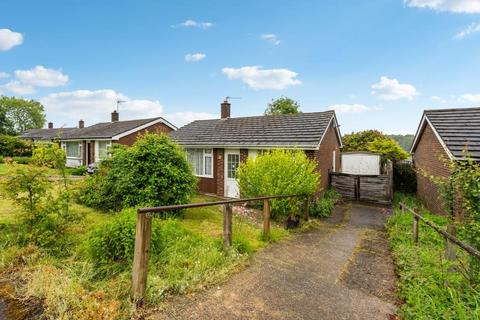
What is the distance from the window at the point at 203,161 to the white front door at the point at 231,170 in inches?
43.6

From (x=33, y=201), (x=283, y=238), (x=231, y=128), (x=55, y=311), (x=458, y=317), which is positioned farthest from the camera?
(x=231, y=128)

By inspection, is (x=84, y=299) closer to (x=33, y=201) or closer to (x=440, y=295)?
(x=33, y=201)

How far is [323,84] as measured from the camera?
59.2 feet

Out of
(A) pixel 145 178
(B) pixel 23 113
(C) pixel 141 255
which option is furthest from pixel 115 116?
(B) pixel 23 113

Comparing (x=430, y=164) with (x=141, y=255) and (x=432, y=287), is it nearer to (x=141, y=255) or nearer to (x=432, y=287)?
(x=432, y=287)

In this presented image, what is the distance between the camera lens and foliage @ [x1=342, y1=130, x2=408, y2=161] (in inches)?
836

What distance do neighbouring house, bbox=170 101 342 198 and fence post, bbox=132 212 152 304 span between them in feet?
30.3


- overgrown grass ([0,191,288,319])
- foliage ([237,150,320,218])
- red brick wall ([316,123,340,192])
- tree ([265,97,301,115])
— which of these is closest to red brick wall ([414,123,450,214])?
red brick wall ([316,123,340,192])

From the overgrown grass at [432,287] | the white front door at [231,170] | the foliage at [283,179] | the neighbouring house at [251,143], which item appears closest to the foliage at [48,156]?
the foliage at [283,179]

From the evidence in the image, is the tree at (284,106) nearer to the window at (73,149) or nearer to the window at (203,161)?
the window at (203,161)

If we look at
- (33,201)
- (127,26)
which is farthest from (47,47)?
(33,201)

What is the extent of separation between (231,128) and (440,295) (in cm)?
1388

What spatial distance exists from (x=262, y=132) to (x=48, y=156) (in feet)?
33.6

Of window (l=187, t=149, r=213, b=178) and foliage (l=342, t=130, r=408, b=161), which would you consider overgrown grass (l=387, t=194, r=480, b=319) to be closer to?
window (l=187, t=149, r=213, b=178)
